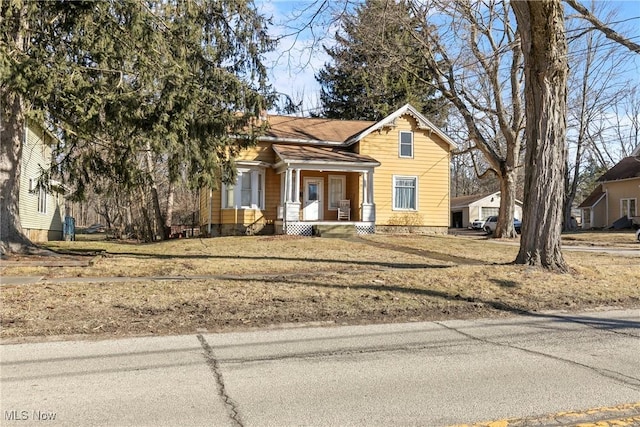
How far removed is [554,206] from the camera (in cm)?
1078

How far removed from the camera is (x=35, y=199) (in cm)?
2456

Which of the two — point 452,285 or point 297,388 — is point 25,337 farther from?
point 452,285

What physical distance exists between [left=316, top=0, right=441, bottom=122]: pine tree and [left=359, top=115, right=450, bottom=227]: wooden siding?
272 cm

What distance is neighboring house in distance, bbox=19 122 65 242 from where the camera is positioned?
22.6m

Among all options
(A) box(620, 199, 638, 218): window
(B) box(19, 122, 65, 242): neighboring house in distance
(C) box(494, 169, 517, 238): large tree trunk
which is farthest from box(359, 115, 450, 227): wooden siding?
(A) box(620, 199, 638, 218): window

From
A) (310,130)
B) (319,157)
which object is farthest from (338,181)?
(310,130)

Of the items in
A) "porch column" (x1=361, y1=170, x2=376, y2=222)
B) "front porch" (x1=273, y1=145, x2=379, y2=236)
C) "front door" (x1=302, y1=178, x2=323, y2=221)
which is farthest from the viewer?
"front door" (x1=302, y1=178, x2=323, y2=221)

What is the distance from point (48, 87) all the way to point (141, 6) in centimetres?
309

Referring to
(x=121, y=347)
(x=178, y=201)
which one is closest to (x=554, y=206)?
(x=121, y=347)

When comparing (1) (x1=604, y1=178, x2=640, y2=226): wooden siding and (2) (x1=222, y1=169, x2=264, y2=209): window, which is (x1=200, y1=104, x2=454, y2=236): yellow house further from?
(1) (x1=604, y1=178, x2=640, y2=226): wooden siding

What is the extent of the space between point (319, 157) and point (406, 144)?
5.58m

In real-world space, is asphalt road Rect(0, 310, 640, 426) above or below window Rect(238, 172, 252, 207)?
below

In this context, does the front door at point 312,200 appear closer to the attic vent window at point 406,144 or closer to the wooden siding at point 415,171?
the wooden siding at point 415,171

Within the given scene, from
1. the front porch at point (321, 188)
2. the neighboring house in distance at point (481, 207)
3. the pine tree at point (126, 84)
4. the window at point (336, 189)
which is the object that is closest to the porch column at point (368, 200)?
the front porch at point (321, 188)
